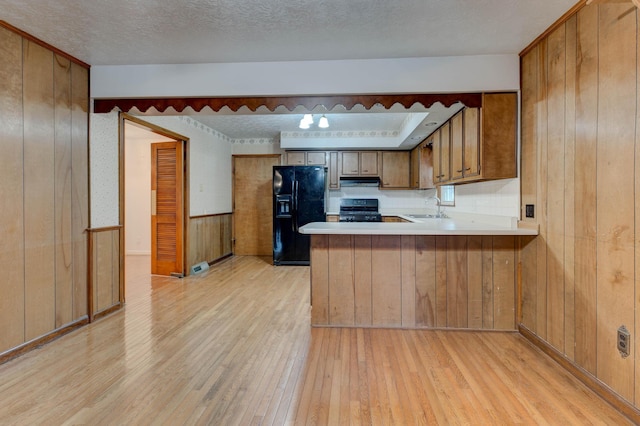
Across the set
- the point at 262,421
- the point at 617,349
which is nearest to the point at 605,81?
the point at 617,349

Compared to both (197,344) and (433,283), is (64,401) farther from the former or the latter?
A: (433,283)

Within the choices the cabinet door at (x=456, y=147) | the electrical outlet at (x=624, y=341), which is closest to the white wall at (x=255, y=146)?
the cabinet door at (x=456, y=147)

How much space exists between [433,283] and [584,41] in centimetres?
195

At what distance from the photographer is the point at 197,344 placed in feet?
8.14

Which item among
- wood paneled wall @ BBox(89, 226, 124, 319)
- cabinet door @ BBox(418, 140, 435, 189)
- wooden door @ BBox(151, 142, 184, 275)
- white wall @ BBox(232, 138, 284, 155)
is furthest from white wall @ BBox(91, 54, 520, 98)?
white wall @ BBox(232, 138, 284, 155)

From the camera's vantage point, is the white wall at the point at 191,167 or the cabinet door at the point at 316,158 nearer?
the white wall at the point at 191,167

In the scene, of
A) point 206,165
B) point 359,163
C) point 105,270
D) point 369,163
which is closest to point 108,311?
point 105,270

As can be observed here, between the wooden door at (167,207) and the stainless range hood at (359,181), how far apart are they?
2738 mm

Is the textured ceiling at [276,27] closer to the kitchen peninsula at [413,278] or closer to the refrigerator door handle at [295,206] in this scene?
the kitchen peninsula at [413,278]

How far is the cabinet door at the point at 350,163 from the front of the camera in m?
5.80

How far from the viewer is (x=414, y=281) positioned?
9.20 feet

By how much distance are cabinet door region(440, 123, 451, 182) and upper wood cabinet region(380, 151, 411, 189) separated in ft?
6.12

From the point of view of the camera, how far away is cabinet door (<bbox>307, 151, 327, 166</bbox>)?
19.1ft

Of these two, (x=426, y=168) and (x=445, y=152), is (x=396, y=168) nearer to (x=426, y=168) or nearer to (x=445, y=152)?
(x=426, y=168)
